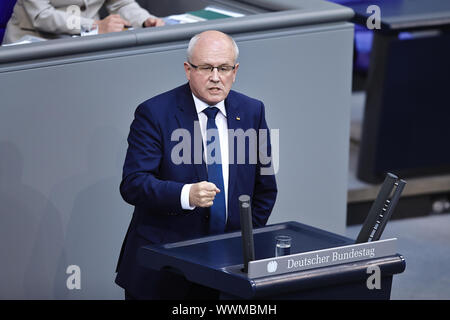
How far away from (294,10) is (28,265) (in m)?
1.60

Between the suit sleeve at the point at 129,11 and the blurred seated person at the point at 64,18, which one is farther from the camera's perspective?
the suit sleeve at the point at 129,11

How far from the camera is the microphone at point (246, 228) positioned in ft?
9.16

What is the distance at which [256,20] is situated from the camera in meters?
4.50

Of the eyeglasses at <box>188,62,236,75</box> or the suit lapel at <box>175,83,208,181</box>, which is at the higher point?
the eyeglasses at <box>188,62,236,75</box>

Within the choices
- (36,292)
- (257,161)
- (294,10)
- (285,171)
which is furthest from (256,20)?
(36,292)

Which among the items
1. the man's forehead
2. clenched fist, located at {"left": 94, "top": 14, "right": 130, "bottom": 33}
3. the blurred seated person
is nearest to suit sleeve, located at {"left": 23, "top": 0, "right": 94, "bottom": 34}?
the blurred seated person

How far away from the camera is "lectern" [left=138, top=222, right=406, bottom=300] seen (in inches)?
112

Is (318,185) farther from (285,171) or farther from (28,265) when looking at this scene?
(28,265)

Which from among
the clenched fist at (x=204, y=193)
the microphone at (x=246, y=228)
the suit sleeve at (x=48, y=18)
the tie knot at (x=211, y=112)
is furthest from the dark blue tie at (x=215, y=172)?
the suit sleeve at (x=48, y=18)

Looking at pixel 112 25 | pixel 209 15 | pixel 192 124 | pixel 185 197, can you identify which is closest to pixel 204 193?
pixel 185 197

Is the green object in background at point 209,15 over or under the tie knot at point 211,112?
over

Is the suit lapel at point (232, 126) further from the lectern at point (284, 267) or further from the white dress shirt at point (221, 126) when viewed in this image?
the lectern at point (284, 267)

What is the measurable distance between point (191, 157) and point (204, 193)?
1.05 feet

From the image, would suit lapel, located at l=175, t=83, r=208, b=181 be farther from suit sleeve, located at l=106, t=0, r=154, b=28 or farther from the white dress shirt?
suit sleeve, located at l=106, t=0, r=154, b=28
